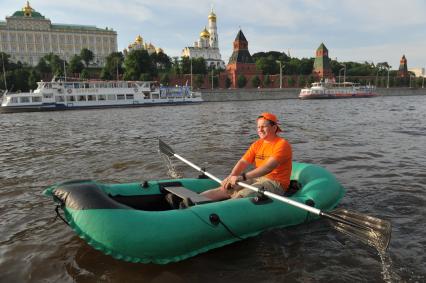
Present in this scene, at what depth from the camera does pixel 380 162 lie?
30.7 feet

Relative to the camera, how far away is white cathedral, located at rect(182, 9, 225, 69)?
12119 centimetres

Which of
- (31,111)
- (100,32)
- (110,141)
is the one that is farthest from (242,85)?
(110,141)

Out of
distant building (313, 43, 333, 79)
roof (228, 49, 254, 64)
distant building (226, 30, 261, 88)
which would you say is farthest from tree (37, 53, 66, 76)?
distant building (313, 43, 333, 79)

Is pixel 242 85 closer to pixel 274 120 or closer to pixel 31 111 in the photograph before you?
pixel 31 111

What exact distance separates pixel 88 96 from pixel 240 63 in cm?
5026

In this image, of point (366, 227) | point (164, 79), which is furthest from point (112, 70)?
point (366, 227)

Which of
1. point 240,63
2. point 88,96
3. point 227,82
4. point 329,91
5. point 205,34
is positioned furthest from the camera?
point 205,34

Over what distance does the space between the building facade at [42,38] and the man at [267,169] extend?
108m

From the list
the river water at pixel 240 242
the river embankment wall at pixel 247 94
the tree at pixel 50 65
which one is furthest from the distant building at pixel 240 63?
the river water at pixel 240 242

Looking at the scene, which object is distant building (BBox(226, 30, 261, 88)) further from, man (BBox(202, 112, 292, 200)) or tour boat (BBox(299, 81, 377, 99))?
man (BBox(202, 112, 292, 200))

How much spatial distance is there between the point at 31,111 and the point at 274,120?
41034mm

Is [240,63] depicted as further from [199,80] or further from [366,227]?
[366,227]

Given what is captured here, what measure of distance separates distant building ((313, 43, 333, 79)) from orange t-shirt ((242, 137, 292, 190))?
8869 centimetres

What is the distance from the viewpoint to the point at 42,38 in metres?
109
